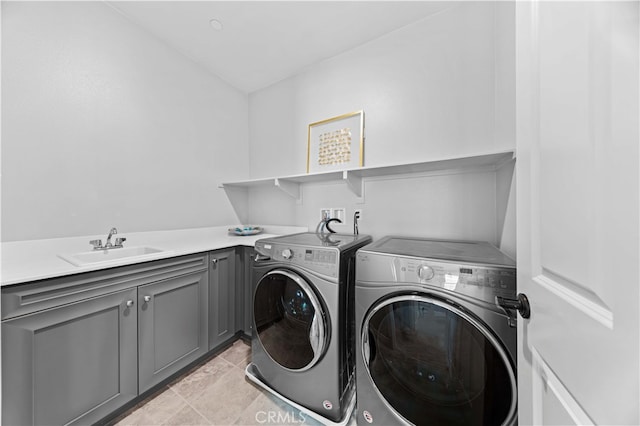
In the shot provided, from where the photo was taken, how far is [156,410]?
1313 millimetres

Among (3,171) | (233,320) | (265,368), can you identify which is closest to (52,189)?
(3,171)

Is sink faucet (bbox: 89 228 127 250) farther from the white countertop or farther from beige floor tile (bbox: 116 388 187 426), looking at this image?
beige floor tile (bbox: 116 388 187 426)

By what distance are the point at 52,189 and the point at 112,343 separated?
1.07 m

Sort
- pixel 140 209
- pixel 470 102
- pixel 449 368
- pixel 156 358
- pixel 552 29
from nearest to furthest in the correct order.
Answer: pixel 552 29 < pixel 449 368 < pixel 156 358 < pixel 470 102 < pixel 140 209

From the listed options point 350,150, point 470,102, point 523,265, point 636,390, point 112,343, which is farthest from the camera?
point 350,150

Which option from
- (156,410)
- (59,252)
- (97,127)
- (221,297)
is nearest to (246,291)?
(221,297)

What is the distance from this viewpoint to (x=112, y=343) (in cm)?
121

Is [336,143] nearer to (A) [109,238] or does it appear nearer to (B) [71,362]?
(A) [109,238]

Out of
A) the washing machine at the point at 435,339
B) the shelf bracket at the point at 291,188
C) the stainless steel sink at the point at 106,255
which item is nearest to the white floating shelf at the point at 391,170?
the shelf bracket at the point at 291,188

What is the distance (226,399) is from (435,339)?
1.37m

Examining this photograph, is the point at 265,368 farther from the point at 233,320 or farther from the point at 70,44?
the point at 70,44

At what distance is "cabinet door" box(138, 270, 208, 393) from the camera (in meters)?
1.34

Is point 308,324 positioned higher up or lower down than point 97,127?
lower down

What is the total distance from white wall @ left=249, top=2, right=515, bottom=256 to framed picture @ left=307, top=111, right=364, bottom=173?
0.08m
